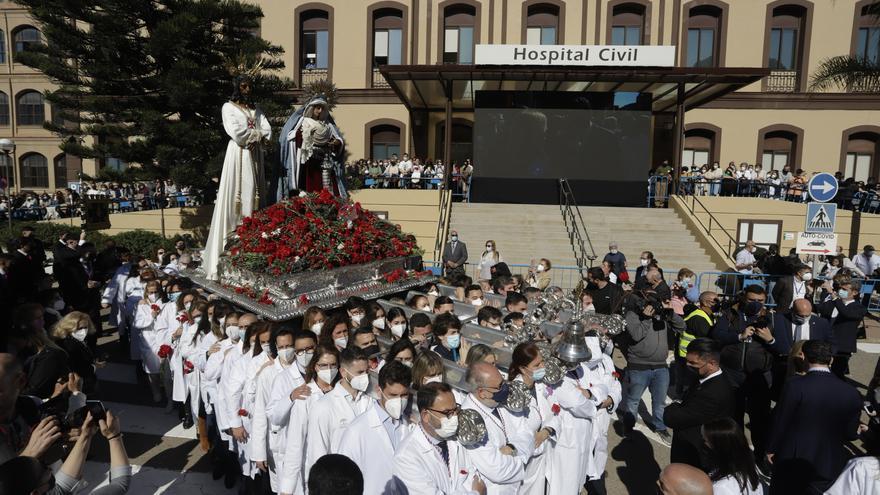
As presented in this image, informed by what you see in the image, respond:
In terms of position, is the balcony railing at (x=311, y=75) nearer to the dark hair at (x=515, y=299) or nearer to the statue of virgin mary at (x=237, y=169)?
the statue of virgin mary at (x=237, y=169)

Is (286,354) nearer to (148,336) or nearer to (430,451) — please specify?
(430,451)

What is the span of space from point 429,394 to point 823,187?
1118 cm

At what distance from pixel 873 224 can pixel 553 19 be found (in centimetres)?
1461

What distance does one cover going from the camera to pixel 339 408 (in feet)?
13.0

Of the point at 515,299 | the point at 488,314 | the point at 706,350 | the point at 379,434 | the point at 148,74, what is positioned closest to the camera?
the point at 379,434

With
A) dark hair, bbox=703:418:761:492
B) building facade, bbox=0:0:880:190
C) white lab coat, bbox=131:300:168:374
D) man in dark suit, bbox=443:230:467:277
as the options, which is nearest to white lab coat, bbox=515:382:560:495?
dark hair, bbox=703:418:761:492

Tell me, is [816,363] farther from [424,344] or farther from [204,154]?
[204,154]

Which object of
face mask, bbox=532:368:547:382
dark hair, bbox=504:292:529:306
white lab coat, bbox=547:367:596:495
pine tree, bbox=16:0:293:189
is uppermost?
pine tree, bbox=16:0:293:189

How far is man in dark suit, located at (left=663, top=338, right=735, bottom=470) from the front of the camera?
14.4ft

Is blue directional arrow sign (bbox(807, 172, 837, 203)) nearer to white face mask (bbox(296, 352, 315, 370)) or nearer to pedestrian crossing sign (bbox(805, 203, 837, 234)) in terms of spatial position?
pedestrian crossing sign (bbox(805, 203, 837, 234))

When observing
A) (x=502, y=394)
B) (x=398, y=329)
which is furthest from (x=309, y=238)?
(x=502, y=394)

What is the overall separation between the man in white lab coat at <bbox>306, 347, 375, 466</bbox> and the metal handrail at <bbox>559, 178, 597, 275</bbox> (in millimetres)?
10817

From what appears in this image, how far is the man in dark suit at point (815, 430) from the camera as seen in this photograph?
13.9ft

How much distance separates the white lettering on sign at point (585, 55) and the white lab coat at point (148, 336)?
11906 mm
